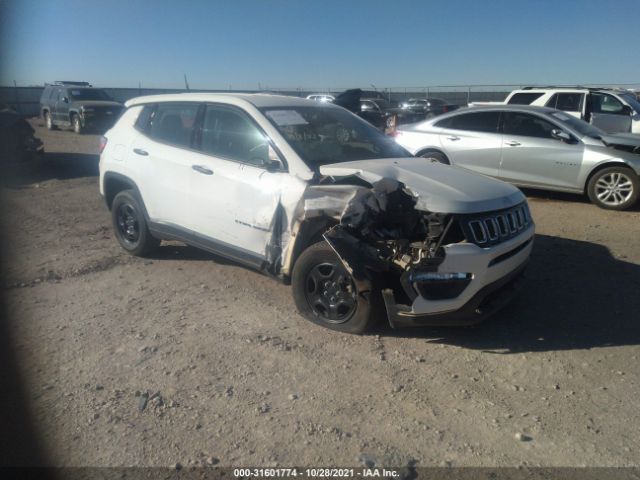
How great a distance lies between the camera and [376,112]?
2272 centimetres

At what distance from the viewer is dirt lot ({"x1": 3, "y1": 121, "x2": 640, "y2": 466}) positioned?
2.71 m

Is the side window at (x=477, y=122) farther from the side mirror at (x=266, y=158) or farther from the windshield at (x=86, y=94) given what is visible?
the windshield at (x=86, y=94)

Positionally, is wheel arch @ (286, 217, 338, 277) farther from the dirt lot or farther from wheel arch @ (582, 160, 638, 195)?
wheel arch @ (582, 160, 638, 195)

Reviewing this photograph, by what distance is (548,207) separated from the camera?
326 inches

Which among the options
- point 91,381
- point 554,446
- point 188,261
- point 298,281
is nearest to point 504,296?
point 554,446

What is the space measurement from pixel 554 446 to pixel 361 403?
1.09 m

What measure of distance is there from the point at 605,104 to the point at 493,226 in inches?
441

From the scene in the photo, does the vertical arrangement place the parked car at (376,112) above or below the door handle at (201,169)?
above

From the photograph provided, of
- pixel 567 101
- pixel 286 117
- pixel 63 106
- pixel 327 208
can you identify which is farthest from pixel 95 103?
pixel 327 208

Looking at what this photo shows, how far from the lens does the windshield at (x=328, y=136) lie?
170 inches

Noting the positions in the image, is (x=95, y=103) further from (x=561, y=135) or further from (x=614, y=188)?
(x=614, y=188)

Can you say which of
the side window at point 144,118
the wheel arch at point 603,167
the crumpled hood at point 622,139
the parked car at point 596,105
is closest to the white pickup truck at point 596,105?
the parked car at point 596,105

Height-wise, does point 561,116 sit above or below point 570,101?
below

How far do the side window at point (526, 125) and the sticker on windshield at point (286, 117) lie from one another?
5.39 m
